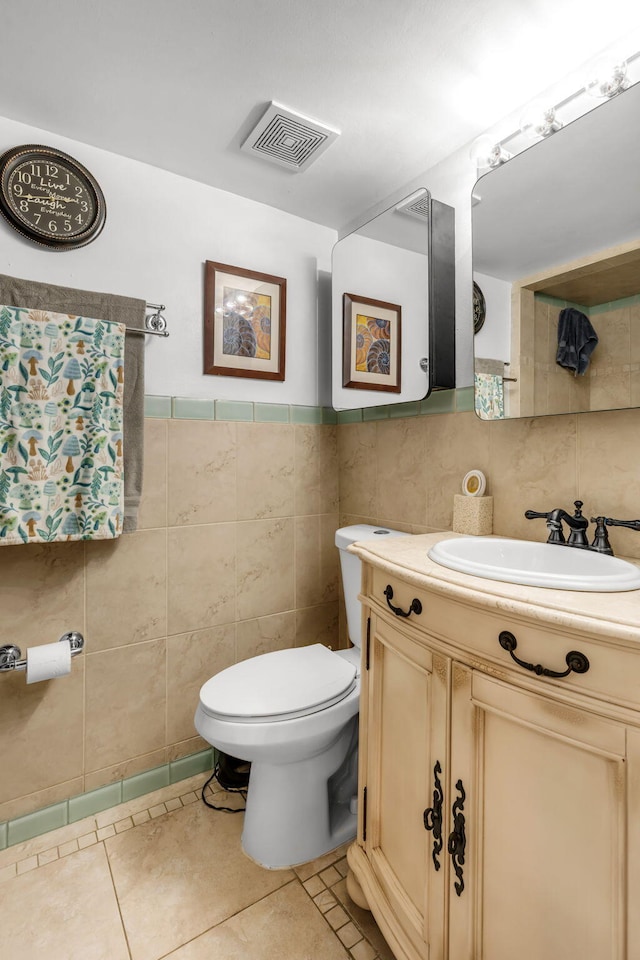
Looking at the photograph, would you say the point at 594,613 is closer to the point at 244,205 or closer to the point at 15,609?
the point at 15,609

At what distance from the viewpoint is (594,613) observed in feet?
2.27

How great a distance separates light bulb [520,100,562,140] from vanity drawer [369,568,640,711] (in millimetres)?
1251

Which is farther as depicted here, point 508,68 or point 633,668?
point 508,68

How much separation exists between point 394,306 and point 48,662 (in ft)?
5.25

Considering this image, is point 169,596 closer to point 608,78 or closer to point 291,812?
point 291,812

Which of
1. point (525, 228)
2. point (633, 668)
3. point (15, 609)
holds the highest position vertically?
point (525, 228)

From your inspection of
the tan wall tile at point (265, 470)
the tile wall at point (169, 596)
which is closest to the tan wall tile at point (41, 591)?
the tile wall at point (169, 596)

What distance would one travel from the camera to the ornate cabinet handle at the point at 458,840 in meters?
0.87

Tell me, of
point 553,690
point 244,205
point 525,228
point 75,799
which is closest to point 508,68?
point 525,228

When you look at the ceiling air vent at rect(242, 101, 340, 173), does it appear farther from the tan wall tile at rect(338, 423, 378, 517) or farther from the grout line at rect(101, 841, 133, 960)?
the grout line at rect(101, 841, 133, 960)

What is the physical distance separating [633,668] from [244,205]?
1.93 meters

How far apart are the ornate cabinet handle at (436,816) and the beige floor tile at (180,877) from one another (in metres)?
0.57

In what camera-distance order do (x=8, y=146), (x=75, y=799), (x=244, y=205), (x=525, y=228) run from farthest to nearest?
(x=244, y=205)
(x=75, y=799)
(x=8, y=146)
(x=525, y=228)

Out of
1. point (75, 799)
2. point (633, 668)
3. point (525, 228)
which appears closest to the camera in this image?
point (633, 668)
